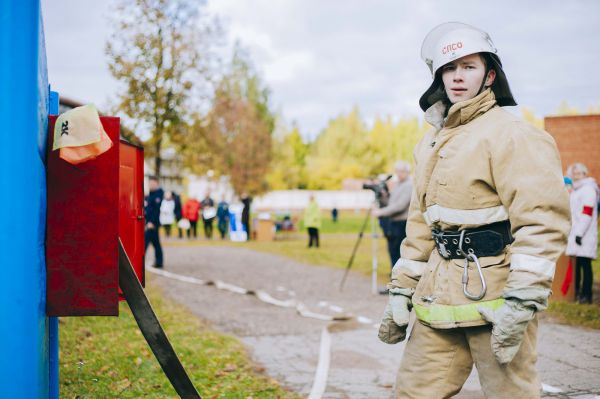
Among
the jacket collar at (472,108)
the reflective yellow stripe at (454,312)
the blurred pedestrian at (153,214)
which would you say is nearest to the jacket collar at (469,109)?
the jacket collar at (472,108)

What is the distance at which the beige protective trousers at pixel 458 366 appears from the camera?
2.70 metres

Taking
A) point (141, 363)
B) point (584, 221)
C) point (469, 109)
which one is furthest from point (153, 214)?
point (469, 109)

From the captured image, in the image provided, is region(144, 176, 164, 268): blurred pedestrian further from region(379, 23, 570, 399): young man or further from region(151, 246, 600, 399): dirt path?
region(379, 23, 570, 399): young man

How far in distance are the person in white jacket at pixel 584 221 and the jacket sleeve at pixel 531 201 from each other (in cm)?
709

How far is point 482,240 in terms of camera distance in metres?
2.84

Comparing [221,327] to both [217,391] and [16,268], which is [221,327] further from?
[16,268]

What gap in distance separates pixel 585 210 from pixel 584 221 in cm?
16

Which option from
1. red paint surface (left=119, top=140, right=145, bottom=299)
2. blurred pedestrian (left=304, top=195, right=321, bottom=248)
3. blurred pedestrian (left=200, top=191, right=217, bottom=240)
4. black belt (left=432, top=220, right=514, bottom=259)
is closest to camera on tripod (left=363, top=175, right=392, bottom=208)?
red paint surface (left=119, top=140, right=145, bottom=299)

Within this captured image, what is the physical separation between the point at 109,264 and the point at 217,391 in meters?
2.55

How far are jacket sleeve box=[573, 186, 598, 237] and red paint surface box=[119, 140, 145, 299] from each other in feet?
22.3

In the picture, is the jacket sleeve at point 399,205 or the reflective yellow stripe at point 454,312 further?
the jacket sleeve at point 399,205

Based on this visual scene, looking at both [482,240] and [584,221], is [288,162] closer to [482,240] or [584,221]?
[584,221]

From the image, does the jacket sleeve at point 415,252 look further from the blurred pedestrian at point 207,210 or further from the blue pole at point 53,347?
the blurred pedestrian at point 207,210

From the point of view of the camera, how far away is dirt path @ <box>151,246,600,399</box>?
5367mm
